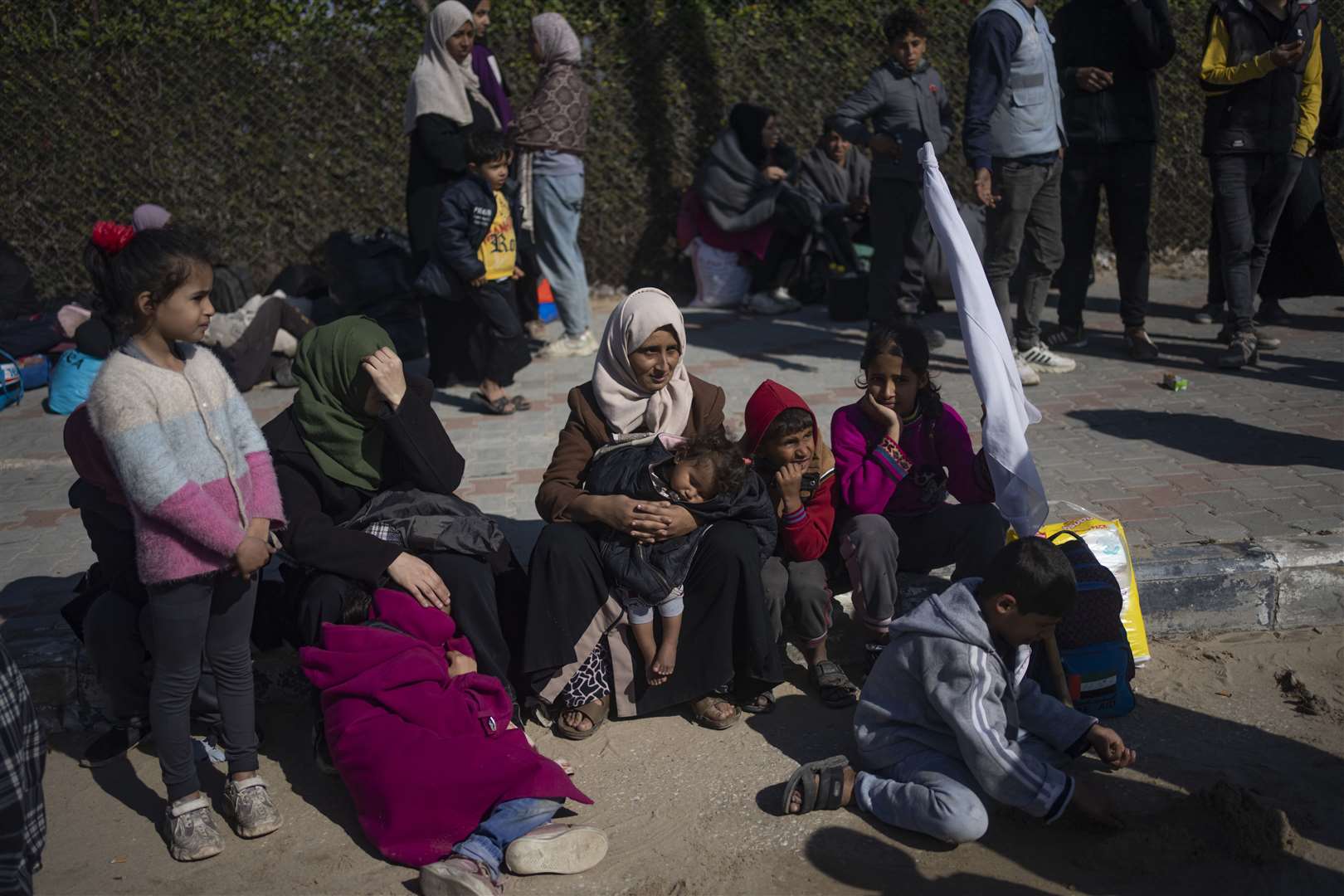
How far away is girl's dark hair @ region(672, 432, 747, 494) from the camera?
383 centimetres

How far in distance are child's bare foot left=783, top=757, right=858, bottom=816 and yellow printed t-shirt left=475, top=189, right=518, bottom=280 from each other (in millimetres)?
4239

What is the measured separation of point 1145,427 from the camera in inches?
239

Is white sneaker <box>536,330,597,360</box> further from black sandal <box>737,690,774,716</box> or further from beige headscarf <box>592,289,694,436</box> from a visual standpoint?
black sandal <box>737,690,774,716</box>

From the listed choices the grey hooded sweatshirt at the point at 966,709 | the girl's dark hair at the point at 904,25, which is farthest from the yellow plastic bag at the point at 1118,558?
the girl's dark hair at the point at 904,25

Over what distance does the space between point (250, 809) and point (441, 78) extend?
5.12m

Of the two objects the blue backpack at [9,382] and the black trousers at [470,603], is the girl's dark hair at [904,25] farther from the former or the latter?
the blue backpack at [9,382]

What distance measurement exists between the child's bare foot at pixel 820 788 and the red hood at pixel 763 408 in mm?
1195

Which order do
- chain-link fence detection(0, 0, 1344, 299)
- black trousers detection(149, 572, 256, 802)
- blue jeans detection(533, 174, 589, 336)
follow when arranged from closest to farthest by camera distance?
black trousers detection(149, 572, 256, 802)
blue jeans detection(533, 174, 589, 336)
chain-link fence detection(0, 0, 1344, 299)

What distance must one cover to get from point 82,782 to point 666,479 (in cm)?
218

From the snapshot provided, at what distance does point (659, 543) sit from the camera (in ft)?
12.7

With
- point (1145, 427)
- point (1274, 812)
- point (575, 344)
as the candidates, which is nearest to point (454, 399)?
point (575, 344)

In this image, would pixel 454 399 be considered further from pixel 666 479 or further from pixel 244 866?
pixel 244 866

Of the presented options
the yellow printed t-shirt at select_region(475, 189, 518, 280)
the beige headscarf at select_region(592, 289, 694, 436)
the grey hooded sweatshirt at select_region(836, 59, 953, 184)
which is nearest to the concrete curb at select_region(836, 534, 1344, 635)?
the beige headscarf at select_region(592, 289, 694, 436)

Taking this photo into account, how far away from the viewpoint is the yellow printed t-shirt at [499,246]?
6.91 metres
